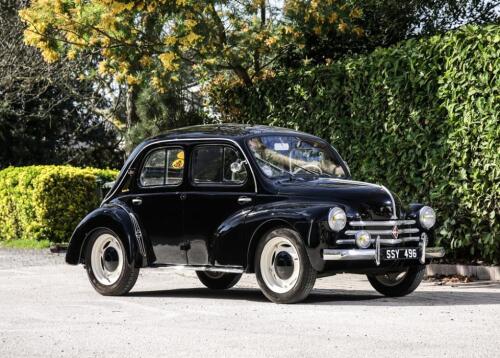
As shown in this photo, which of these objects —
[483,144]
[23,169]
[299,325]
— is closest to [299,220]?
[299,325]

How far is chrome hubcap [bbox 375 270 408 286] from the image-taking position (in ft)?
36.8

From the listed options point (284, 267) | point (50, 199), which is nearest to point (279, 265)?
point (284, 267)

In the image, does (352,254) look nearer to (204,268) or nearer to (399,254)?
(399,254)

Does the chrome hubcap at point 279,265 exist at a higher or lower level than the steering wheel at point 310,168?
lower

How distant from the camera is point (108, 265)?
458 inches

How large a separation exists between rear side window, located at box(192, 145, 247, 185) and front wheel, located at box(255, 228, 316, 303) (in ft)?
3.16

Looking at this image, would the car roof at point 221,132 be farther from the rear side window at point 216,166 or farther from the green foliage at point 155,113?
the green foliage at point 155,113

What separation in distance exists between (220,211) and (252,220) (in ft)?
1.87

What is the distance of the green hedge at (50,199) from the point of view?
20297 mm

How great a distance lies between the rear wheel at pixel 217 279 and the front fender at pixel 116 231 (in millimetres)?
1263

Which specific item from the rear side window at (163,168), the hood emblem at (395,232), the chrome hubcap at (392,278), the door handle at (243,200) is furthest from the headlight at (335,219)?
the rear side window at (163,168)

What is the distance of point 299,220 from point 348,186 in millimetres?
847

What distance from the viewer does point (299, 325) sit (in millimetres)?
8781

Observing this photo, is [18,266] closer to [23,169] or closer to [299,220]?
[23,169]
